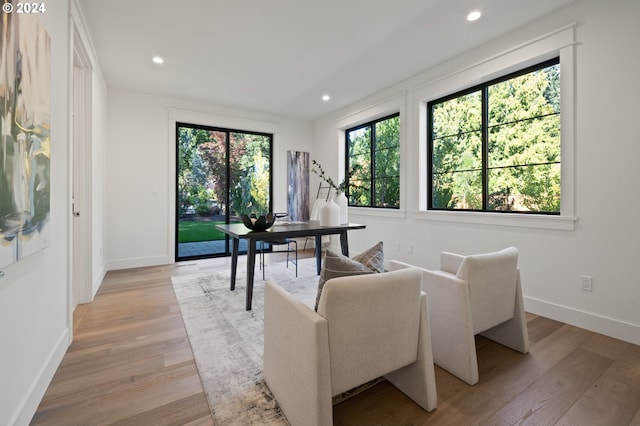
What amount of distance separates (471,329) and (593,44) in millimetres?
2440

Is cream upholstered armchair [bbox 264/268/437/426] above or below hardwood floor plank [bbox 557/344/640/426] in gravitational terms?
above

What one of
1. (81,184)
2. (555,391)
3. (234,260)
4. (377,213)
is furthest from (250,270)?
(377,213)

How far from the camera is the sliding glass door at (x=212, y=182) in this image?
4.79 meters

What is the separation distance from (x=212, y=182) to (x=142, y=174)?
1.04 meters

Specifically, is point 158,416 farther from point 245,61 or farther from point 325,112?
point 325,112

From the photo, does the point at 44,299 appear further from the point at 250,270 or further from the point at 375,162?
the point at 375,162

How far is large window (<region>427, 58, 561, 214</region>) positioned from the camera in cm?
267

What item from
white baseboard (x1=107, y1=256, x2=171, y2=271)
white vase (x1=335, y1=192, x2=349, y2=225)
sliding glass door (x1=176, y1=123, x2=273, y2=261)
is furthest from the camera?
sliding glass door (x1=176, y1=123, x2=273, y2=261)

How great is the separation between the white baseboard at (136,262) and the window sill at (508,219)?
12.8 feet

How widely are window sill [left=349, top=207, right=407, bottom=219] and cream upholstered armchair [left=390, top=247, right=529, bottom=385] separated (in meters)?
2.10

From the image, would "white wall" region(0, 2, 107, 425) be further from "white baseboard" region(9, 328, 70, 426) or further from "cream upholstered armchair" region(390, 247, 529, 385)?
"cream upholstered armchair" region(390, 247, 529, 385)

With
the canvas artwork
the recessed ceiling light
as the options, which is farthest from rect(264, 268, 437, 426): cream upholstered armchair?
the canvas artwork

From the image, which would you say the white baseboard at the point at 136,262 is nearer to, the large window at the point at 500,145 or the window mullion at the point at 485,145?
the large window at the point at 500,145

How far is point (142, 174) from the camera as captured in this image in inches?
170
